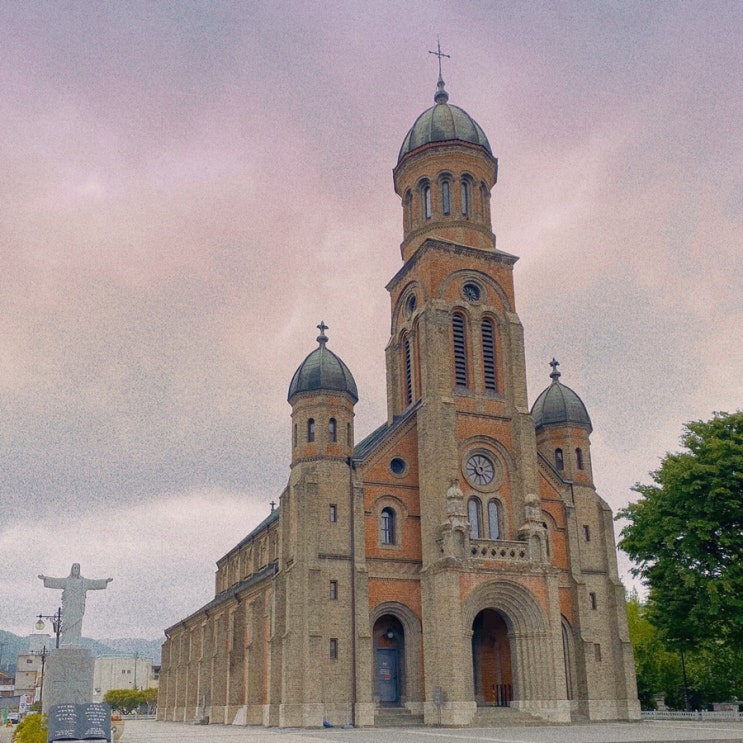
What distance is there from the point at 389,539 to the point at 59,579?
68.8 ft

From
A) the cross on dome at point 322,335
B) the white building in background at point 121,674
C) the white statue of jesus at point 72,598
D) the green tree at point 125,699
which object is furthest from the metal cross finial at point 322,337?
the white building in background at point 121,674

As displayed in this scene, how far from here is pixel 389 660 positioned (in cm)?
4569

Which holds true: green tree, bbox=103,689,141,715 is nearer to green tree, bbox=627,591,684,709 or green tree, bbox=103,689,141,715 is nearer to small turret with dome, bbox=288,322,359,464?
green tree, bbox=627,591,684,709

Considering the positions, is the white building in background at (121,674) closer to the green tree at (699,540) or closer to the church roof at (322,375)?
the church roof at (322,375)

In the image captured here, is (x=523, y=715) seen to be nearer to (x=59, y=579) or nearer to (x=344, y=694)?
(x=344, y=694)

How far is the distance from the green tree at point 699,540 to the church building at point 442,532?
5595mm

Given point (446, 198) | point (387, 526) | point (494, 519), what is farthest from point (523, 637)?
point (446, 198)

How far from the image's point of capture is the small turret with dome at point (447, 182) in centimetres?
5375

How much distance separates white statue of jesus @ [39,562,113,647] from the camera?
93.1 feet

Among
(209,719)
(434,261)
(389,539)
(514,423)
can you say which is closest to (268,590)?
(389,539)

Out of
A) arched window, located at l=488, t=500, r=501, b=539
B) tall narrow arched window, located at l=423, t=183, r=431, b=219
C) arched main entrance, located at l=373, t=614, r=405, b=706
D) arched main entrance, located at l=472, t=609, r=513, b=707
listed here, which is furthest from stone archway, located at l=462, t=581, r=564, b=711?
tall narrow arched window, located at l=423, t=183, r=431, b=219

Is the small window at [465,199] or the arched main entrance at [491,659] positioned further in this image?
the small window at [465,199]

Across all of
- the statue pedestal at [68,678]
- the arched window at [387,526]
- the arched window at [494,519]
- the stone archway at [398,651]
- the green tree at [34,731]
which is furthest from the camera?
the arched window at [494,519]

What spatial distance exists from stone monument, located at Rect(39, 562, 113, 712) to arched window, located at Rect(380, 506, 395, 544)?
66.4 ft
